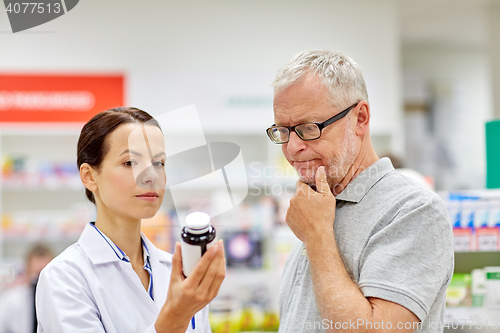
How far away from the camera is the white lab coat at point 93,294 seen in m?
1.19

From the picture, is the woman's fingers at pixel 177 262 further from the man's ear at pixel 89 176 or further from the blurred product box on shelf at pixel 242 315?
the blurred product box on shelf at pixel 242 315

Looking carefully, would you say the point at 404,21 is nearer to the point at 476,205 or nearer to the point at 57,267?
the point at 476,205

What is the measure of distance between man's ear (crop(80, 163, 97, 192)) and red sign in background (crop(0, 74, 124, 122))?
3382mm

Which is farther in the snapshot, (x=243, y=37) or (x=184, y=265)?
(x=243, y=37)

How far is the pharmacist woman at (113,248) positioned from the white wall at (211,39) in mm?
3318

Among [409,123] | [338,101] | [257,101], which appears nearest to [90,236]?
[338,101]

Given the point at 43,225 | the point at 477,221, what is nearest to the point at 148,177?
the point at 477,221

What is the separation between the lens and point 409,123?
6.69m

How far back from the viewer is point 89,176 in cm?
137

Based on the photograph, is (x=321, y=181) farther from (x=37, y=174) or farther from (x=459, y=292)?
(x=37, y=174)

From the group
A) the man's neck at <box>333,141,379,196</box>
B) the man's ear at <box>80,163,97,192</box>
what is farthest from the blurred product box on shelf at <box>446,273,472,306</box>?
the man's ear at <box>80,163,97,192</box>

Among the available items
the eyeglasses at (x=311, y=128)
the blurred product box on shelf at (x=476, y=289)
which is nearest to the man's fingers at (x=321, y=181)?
the eyeglasses at (x=311, y=128)

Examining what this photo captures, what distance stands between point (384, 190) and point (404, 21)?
515 centimetres

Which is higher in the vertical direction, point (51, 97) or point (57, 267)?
point (51, 97)
